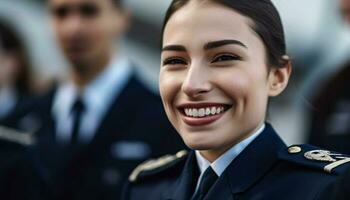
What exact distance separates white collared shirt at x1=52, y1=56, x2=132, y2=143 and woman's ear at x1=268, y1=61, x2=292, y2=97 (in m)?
1.13

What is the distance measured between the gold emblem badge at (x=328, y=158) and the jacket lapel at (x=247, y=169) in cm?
8

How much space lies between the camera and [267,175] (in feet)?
5.89

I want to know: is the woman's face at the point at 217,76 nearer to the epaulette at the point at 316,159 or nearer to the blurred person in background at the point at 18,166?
the epaulette at the point at 316,159

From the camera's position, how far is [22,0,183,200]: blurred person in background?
2766mm

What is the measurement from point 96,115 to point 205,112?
47.1 inches

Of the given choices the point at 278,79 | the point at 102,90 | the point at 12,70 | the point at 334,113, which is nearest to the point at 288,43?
the point at 334,113

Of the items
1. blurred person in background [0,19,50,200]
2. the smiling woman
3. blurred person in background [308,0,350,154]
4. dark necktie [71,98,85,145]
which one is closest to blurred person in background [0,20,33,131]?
blurred person in background [0,19,50,200]

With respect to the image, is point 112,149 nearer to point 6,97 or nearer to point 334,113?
point 334,113

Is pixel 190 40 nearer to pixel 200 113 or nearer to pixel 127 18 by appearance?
pixel 200 113

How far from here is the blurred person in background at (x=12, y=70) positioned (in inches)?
172

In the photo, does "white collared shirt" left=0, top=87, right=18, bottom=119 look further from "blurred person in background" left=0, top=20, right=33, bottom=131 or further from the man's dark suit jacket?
the man's dark suit jacket

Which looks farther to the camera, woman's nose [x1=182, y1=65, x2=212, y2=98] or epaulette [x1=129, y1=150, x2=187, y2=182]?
epaulette [x1=129, y1=150, x2=187, y2=182]

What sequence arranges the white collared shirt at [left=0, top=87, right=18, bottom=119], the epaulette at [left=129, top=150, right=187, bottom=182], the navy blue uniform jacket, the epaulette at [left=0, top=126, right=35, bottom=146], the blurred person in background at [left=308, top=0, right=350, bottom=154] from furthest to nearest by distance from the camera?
the white collared shirt at [left=0, top=87, right=18, bottom=119] < the epaulette at [left=0, top=126, right=35, bottom=146] < the blurred person in background at [left=308, top=0, right=350, bottom=154] < the epaulette at [left=129, top=150, right=187, bottom=182] < the navy blue uniform jacket

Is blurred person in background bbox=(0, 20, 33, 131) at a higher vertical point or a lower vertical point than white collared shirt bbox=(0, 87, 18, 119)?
higher
